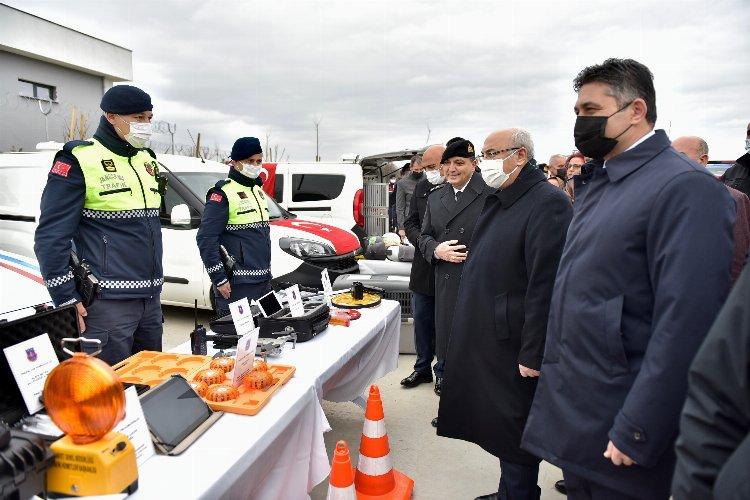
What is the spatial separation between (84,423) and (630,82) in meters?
1.83

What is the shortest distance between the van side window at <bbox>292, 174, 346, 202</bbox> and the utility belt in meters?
6.88

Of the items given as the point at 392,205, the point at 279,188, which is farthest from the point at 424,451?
the point at 392,205

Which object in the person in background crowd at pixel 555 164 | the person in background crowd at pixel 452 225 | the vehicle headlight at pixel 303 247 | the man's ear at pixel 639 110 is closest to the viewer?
the man's ear at pixel 639 110

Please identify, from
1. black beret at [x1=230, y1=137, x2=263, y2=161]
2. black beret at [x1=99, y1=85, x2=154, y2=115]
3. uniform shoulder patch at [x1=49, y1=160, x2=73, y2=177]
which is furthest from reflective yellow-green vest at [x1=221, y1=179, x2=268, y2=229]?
uniform shoulder patch at [x1=49, y1=160, x2=73, y2=177]

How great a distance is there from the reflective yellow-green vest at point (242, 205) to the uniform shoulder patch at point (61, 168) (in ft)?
3.81

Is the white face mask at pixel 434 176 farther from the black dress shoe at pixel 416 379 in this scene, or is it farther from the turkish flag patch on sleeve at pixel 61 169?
the turkish flag patch on sleeve at pixel 61 169

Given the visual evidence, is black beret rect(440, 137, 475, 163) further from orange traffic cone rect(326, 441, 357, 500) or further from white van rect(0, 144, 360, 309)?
white van rect(0, 144, 360, 309)

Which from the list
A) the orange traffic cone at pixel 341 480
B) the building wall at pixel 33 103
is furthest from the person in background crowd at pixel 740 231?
the building wall at pixel 33 103

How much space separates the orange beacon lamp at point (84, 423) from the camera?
1.11 meters

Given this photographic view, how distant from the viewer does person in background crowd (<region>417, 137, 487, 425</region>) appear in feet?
10.6

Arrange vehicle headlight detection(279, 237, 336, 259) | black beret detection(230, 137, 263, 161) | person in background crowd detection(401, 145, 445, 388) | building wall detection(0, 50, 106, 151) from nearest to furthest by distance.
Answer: black beret detection(230, 137, 263, 161), person in background crowd detection(401, 145, 445, 388), vehicle headlight detection(279, 237, 336, 259), building wall detection(0, 50, 106, 151)

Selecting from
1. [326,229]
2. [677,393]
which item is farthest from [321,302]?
[326,229]

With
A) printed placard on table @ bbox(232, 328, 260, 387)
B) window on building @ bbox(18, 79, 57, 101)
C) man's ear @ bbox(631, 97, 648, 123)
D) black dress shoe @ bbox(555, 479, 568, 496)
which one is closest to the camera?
man's ear @ bbox(631, 97, 648, 123)

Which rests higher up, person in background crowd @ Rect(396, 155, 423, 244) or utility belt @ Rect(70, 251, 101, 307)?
person in background crowd @ Rect(396, 155, 423, 244)
